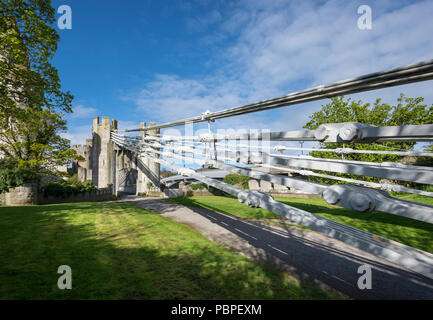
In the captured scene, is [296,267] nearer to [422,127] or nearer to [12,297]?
[422,127]

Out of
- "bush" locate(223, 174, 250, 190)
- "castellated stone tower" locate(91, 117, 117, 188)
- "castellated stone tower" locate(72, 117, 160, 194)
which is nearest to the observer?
"castellated stone tower" locate(72, 117, 160, 194)

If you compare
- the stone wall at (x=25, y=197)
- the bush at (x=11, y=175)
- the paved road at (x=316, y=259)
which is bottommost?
the paved road at (x=316, y=259)

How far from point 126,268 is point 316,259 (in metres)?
4.34

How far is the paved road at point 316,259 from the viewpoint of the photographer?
12.3ft

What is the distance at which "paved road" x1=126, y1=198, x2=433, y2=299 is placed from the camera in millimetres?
3755

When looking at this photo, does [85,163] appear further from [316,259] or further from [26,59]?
[316,259]

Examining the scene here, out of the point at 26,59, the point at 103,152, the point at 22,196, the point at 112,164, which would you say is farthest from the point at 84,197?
the point at 26,59

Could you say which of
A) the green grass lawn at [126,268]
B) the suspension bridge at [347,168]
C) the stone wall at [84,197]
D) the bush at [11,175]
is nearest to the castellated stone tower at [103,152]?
the stone wall at [84,197]

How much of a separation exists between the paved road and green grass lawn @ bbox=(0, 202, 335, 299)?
0.60 meters

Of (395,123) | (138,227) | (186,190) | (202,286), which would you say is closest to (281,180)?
(202,286)

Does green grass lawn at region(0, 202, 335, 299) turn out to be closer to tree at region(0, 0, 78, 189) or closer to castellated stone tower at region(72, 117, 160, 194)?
tree at region(0, 0, 78, 189)

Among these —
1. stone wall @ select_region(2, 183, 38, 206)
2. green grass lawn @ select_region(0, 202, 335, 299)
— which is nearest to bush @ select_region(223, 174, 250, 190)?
stone wall @ select_region(2, 183, 38, 206)

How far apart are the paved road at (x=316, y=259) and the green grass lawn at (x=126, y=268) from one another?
1.98ft

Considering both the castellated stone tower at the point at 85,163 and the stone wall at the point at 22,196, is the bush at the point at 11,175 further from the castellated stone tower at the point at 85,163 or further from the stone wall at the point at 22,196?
the castellated stone tower at the point at 85,163
